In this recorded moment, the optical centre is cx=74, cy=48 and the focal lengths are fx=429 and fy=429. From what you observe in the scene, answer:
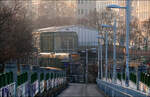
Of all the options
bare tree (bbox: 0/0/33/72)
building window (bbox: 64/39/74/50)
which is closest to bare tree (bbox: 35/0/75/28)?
building window (bbox: 64/39/74/50)

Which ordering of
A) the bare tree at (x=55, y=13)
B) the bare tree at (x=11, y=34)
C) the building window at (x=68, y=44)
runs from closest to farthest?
1. the bare tree at (x=11, y=34)
2. the building window at (x=68, y=44)
3. the bare tree at (x=55, y=13)

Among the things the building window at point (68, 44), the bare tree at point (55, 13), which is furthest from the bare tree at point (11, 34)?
the bare tree at point (55, 13)

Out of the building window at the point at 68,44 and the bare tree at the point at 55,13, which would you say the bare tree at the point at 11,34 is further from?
the bare tree at the point at 55,13

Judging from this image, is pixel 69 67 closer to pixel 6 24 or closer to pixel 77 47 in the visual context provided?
pixel 77 47

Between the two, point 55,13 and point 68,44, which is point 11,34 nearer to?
point 68,44

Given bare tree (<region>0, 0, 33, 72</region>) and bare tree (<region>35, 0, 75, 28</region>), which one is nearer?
bare tree (<region>0, 0, 33, 72</region>)

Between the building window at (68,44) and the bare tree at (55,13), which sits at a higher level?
the bare tree at (55,13)

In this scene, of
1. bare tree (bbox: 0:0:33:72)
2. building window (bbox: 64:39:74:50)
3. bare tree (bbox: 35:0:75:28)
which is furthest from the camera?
bare tree (bbox: 35:0:75:28)

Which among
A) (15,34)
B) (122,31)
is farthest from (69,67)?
(15,34)

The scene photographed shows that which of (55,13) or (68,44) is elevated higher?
(55,13)

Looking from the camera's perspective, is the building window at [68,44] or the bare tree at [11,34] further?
the building window at [68,44]

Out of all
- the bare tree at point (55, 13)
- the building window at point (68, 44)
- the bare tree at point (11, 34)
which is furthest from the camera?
the bare tree at point (55, 13)

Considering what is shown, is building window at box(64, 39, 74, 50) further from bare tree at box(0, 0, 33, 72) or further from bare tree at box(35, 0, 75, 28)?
bare tree at box(0, 0, 33, 72)

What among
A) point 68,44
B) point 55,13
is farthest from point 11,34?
point 55,13
